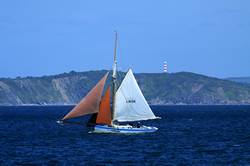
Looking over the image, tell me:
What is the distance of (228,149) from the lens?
67.1 meters

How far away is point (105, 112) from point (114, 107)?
1.17 meters

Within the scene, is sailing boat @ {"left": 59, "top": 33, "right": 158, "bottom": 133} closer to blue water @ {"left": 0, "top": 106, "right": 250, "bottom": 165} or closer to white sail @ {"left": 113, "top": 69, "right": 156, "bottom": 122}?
white sail @ {"left": 113, "top": 69, "right": 156, "bottom": 122}

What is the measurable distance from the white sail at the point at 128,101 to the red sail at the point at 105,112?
926mm

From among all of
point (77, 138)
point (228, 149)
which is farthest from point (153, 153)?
point (77, 138)

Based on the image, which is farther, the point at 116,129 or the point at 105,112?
the point at 116,129

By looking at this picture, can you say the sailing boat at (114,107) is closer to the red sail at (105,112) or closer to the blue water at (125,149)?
the red sail at (105,112)

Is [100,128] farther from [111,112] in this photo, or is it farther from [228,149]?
[228,149]

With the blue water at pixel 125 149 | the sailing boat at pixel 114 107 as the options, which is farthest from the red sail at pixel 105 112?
the blue water at pixel 125 149

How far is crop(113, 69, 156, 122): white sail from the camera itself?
3189 inches

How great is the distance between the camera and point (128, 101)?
81.4 meters

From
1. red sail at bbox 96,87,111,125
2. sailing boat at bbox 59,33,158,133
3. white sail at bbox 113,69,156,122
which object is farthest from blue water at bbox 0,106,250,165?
white sail at bbox 113,69,156,122

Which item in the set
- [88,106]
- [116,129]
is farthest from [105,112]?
[116,129]

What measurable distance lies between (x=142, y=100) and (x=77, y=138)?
8.25m

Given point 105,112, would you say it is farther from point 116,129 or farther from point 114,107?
point 116,129
